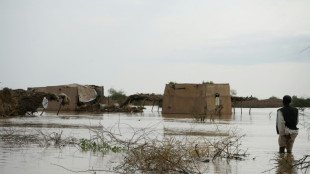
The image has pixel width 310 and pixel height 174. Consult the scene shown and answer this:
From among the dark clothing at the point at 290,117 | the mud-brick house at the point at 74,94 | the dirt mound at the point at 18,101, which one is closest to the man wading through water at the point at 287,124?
the dark clothing at the point at 290,117

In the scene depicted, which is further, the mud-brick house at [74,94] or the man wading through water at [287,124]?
the mud-brick house at [74,94]

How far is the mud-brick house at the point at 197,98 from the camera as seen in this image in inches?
1484

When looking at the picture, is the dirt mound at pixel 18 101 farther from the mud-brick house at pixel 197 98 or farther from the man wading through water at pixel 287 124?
the man wading through water at pixel 287 124

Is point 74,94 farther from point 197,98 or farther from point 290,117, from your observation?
point 290,117

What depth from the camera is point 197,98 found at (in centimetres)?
3806

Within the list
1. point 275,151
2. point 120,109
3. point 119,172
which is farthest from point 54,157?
point 120,109

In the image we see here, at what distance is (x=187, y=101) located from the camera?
3834cm

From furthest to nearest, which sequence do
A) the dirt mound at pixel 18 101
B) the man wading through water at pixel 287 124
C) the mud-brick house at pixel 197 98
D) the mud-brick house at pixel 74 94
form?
the mud-brick house at pixel 74 94, the mud-brick house at pixel 197 98, the dirt mound at pixel 18 101, the man wading through water at pixel 287 124

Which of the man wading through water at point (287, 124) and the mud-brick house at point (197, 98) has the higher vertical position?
the mud-brick house at point (197, 98)

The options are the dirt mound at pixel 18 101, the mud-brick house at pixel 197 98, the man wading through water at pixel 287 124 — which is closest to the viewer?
the man wading through water at pixel 287 124

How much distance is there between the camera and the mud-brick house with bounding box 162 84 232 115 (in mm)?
37703

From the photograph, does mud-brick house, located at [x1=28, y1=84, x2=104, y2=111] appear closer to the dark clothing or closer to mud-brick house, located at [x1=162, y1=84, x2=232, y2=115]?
mud-brick house, located at [x1=162, y1=84, x2=232, y2=115]

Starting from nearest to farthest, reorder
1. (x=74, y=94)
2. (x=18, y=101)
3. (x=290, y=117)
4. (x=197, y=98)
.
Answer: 1. (x=290, y=117)
2. (x=18, y=101)
3. (x=197, y=98)
4. (x=74, y=94)

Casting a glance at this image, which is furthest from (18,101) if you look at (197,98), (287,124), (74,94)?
(287,124)
